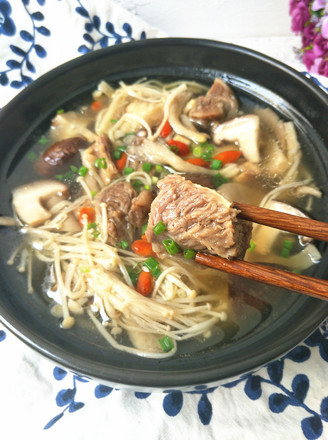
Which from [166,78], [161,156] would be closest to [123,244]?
[161,156]

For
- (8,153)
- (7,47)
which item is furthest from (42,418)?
(7,47)

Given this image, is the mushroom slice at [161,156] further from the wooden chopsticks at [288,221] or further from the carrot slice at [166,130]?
the wooden chopsticks at [288,221]

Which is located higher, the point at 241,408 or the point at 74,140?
the point at 74,140

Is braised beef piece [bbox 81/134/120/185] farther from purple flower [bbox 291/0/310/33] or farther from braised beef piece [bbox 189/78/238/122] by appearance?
purple flower [bbox 291/0/310/33]

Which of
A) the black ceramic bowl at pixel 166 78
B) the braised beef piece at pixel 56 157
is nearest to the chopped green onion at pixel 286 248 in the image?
the black ceramic bowl at pixel 166 78

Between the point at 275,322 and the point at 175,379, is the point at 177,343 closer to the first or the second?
the point at 175,379

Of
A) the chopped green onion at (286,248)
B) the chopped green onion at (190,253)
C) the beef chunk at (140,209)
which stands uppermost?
the beef chunk at (140,209)
